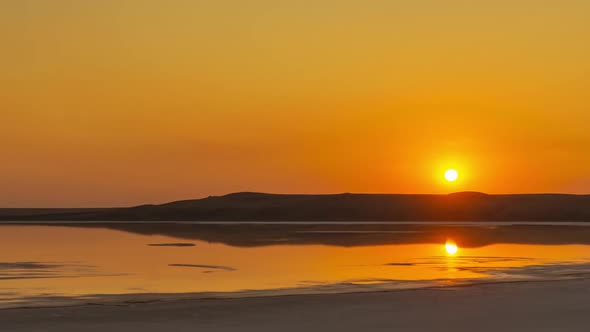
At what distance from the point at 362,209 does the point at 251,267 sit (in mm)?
98286

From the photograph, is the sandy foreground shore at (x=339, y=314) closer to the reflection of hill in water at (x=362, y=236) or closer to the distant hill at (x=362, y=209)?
the reflection of hill in water at (x=362, y=236)

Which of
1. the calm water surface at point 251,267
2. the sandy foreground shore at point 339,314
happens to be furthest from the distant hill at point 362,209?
the sandy foreground shore at point 339,314

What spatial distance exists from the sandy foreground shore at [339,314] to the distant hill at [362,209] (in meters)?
91.6

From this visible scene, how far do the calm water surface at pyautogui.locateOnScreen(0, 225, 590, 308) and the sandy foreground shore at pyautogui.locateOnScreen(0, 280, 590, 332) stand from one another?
202 centimetres

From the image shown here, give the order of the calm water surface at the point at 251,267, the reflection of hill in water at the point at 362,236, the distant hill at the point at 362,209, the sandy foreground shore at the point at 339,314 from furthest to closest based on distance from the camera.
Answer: the distant hill at the point at 362,209, the reflection of hill in water at the point at 362,236, the calm water surface at the point at 251,267, the sandy foreground shore at the point at 339,314

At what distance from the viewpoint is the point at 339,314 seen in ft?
58.1

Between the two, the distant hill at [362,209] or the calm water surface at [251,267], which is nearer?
the calm water surface at [251,267]

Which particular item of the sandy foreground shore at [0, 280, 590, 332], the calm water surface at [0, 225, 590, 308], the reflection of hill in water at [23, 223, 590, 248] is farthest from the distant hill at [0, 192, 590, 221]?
the sandy foreground shore at [0, 280, 590, 332]

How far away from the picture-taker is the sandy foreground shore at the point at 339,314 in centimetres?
1606

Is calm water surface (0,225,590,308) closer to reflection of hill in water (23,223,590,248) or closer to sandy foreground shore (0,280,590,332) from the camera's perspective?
sandy foreground shore (0,280,590,332)

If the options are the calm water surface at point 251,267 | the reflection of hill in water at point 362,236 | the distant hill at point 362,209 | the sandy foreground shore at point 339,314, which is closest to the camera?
the sandy foreground shore at point 339,314

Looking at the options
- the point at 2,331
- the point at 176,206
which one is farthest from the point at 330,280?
the point at 176,206

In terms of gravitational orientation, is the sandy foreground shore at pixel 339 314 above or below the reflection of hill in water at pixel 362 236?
below

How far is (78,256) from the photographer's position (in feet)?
109
